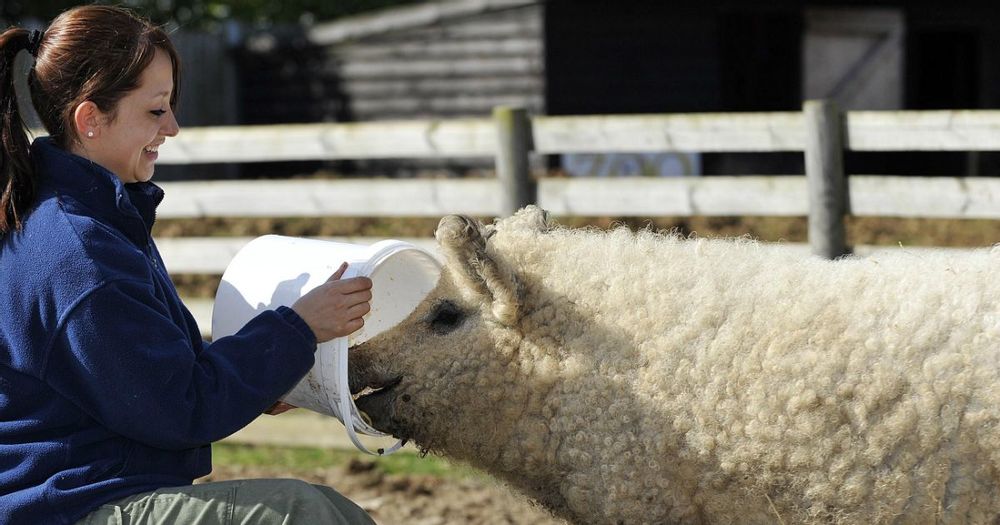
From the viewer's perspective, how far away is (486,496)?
5.49m

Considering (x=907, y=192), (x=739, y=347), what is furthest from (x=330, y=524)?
(x=907, y=192)

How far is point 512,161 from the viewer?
6.24m

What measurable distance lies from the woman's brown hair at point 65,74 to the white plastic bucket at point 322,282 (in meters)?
0.74

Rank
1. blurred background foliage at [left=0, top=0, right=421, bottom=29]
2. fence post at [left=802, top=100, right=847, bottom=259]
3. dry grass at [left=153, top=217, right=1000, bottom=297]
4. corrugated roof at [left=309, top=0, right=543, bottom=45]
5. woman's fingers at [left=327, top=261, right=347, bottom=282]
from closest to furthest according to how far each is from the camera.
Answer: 1. woman's fingers at [left=327, top=261, right=347, bottom=282]
2. fence post at [left=802, top=100, right=847, bottom=259]
3. dry grass at [left=153, top=217, right=1000, bottom=297]
4. corrugated roof at [left=309, top=0, right=543, bottom=45]
5. blurred background foliage at [left=0, top=0, right=421, bottom=29]

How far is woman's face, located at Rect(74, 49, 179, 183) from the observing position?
111 inches

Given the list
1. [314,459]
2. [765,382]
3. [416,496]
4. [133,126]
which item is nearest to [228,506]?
[133,126]

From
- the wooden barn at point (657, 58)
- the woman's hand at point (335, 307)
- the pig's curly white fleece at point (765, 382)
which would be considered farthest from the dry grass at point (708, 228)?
the woman's hand at point (335, 307)

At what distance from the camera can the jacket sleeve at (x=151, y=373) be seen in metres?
2.60

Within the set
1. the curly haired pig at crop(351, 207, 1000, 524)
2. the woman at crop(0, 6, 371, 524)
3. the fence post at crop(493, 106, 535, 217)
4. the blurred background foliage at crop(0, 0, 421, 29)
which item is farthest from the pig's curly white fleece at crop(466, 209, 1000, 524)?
the blurred background foliage at crop(0, 0, 421, 29)

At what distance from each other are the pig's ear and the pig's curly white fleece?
0.06 metres

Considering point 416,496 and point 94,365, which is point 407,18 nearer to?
point 416,496

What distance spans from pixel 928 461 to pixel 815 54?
13.4 meters

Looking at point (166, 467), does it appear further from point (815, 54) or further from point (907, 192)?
point (815, 54)

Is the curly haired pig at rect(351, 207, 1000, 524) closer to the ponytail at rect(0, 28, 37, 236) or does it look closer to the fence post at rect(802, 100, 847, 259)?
the ponytail at rect(0, 28, 37, 236)
